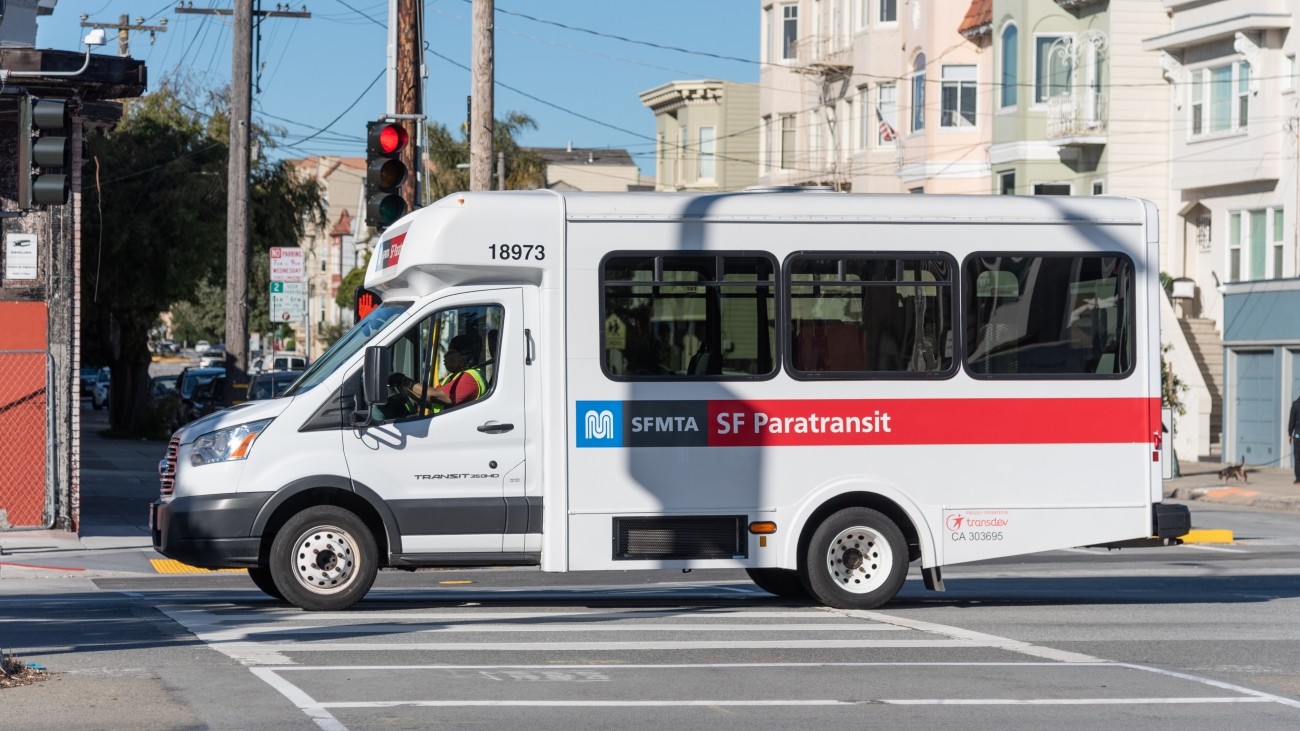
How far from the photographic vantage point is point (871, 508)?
42.2 feet

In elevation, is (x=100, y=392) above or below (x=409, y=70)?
below

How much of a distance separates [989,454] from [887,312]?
1.30 m

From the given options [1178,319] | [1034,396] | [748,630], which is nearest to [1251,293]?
[1178,319]

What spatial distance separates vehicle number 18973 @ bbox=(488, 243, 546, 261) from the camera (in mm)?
12328

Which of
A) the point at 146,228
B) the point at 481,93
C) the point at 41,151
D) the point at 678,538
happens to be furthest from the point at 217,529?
the point at 146,228

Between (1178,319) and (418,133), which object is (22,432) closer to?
(418,133)

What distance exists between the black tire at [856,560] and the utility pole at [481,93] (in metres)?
8.84

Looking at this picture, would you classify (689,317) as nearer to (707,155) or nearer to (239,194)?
(239,194)

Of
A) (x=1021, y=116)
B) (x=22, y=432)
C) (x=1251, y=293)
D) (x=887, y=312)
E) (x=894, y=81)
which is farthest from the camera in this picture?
(x=894, y=81)

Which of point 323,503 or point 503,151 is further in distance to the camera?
point 503,151

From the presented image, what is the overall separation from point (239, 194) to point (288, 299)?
1997 millimetres

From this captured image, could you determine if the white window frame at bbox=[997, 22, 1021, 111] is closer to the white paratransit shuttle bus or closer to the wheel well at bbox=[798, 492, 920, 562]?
the white paratransit shuttle bus

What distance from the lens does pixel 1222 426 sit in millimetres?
37281

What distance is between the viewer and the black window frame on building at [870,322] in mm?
12711
